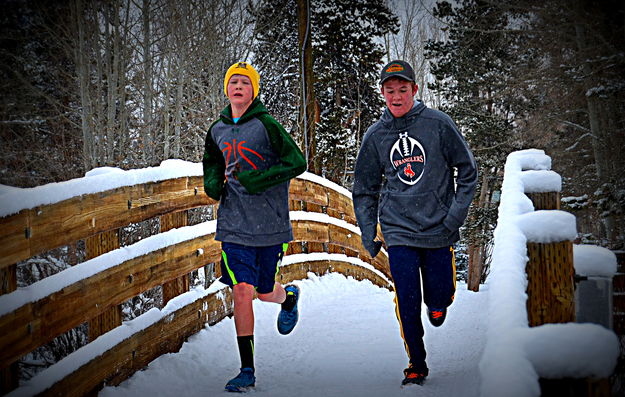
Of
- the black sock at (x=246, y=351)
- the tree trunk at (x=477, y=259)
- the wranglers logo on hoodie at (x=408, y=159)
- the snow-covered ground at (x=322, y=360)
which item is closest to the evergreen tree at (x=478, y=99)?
the tree trunk at (x=477, y=259)

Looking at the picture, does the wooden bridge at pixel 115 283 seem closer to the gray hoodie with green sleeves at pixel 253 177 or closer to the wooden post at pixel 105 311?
the wooden post at pixel 105 311

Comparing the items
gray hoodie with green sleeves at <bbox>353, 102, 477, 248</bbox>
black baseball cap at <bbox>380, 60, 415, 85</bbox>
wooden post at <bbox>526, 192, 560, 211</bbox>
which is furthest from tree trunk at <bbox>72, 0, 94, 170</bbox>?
wooden post at <bbox>526, 192, 560, 211</bbox>

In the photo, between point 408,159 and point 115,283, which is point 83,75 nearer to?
point 115,283

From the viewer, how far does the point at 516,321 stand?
1423 mm

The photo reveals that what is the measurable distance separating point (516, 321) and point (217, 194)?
269cm

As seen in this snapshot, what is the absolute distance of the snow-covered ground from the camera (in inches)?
134

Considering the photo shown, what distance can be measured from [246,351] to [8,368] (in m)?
1.42

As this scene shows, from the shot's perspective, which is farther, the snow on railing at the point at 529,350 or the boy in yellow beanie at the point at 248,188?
the boy in yellow beanie at the point at 248,188

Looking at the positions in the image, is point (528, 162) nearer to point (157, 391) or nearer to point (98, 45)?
point (157, 391)

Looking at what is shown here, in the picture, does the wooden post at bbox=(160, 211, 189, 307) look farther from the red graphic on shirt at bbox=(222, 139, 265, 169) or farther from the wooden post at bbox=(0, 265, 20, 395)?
the wooden post at bbox=(0, 265, 20, 395)

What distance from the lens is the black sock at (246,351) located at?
347 centimetres

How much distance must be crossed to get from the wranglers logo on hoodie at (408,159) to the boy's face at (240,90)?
1126mm

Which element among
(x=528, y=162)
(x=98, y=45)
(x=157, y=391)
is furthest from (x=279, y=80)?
(x=157, y=391)

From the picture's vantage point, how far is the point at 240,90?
12.6ft
